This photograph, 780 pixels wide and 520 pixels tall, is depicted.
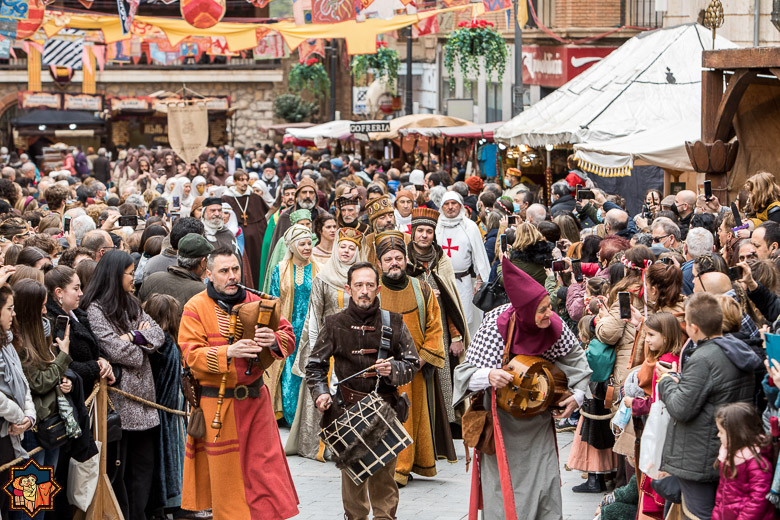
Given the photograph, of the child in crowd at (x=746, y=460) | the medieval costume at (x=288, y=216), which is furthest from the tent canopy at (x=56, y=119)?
the child in crowd at (x=746, y=460)

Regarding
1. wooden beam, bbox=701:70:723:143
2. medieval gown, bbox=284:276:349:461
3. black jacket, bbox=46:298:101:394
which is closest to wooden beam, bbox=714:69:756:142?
wooden beam, bbox=701:70:723:143

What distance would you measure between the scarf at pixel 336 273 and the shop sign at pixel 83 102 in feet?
112

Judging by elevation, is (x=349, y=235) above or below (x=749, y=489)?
above

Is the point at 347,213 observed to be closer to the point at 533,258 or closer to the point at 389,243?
the point at 533,258

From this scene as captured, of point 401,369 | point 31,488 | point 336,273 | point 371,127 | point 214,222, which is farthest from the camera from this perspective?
point 371,127

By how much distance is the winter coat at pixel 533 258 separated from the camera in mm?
9570

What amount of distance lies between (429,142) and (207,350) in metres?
19.6

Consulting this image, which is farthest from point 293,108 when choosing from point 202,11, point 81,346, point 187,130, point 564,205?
point 81,346

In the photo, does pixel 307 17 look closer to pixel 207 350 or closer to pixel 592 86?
pixel 592 86

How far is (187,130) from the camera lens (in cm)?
2502

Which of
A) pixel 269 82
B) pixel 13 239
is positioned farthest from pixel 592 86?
pixel 269 82

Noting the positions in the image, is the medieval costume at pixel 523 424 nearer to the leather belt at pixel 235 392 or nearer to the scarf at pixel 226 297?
the leather belt at pixel 235 392

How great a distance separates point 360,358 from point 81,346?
5.20 ft

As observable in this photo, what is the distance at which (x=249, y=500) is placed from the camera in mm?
6570
